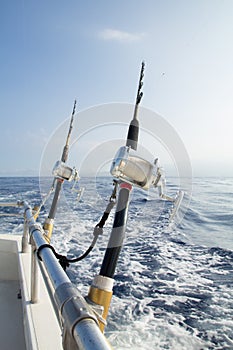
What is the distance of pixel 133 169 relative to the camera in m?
1.57

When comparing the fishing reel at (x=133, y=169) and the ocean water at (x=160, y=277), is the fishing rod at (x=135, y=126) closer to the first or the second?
the fishing reel at (x=133, y=169)

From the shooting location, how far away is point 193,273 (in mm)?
4277

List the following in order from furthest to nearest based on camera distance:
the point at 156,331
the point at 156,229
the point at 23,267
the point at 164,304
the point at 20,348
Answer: the point at 156,229, the point at 164,304, the point at 156,331, the point at 23,267, the point at 20,348

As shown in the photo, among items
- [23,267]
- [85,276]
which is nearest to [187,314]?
[85,276]

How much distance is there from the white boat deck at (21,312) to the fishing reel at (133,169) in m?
0.91

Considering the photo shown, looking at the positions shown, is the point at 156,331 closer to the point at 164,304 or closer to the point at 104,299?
the point at 164,304

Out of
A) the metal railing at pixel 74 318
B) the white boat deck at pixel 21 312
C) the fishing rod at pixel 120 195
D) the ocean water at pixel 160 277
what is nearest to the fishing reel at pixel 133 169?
the fishing rod at pixel 120 195

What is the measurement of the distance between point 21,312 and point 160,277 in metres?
2.59

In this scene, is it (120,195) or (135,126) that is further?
(135,126)

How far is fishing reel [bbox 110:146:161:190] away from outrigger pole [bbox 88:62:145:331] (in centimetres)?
7

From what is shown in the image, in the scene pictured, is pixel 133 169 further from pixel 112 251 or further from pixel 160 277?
pixel 160 277

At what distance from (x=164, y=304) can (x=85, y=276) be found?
4.59ft

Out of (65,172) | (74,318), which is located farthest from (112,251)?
(65,172)

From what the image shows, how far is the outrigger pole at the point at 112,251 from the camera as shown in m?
1.50
